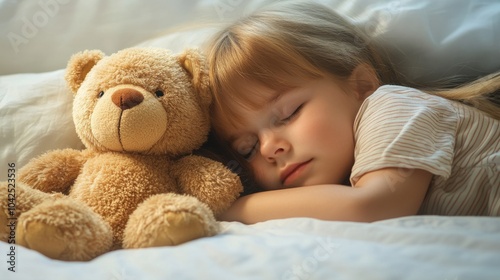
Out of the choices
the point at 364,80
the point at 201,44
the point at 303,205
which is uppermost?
the point at 201,44

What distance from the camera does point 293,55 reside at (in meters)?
1.01

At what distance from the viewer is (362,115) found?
37.4 inches

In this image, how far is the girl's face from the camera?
36.8 inches

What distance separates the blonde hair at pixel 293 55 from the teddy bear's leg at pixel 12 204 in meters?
0.37

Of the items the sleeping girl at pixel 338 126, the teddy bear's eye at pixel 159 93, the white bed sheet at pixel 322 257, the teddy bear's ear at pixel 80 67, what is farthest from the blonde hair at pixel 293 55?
the white bed sheet at pixel 322 257

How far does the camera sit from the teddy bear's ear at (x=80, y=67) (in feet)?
3.19

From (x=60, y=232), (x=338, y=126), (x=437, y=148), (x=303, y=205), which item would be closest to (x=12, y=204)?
(x=60, y=232)

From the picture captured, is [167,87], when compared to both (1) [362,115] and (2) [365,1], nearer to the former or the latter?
(1) [362,115]

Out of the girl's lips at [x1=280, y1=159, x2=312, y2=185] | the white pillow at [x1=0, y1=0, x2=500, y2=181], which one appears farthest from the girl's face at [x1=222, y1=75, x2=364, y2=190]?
the white pillow at [x1=0, y1=0, x2=500, y2=181]

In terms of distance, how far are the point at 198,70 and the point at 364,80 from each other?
1.18ft

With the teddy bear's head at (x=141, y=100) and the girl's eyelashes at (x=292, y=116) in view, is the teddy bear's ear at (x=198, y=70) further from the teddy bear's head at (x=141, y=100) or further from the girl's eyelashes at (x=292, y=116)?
the girl's eyelashes at (x=292, y=116)

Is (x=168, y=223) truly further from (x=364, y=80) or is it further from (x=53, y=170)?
(x=364, y=80)

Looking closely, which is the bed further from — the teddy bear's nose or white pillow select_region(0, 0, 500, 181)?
the teddy bear's nose

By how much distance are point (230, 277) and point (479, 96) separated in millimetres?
676
